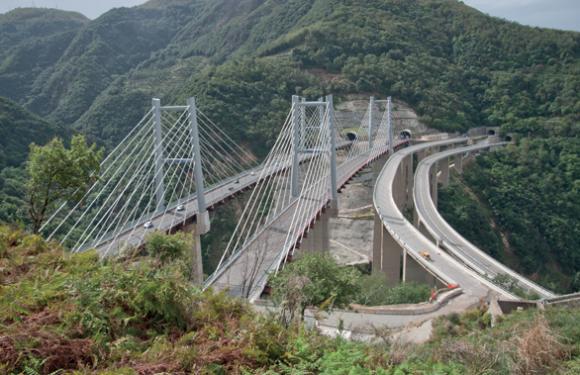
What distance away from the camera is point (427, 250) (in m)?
22.7

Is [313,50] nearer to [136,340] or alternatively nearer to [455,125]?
[455,125]

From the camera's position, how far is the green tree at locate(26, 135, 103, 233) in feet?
45.6

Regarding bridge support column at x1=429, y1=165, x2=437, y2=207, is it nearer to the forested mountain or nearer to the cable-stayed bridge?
the cable-stayed bridge

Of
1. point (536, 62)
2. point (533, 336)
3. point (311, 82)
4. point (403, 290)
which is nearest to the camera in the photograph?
point (533, 336)

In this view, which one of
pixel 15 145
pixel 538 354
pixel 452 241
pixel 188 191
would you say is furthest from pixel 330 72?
pixel 538 354

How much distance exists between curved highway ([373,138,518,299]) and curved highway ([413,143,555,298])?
123 cm

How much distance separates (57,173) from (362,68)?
50.9 m

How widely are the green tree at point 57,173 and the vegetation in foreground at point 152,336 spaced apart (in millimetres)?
7850

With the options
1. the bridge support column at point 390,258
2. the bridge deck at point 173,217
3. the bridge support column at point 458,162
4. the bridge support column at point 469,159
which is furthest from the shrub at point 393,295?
the bridge support column at point 469,159

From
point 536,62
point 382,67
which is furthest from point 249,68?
point 536,62

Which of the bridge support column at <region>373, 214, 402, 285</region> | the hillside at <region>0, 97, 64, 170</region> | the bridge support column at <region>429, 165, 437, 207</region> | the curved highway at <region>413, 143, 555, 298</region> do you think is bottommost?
the bridge support column at <region>373, 214, 402, 285</region>

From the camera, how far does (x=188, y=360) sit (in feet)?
15.2

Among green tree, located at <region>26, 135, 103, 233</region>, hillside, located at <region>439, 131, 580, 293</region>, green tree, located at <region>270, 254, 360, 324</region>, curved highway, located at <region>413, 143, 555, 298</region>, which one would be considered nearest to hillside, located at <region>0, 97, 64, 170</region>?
green tree, located at <region>26, 135, 103, 233</region>

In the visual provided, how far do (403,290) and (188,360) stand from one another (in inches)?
654
